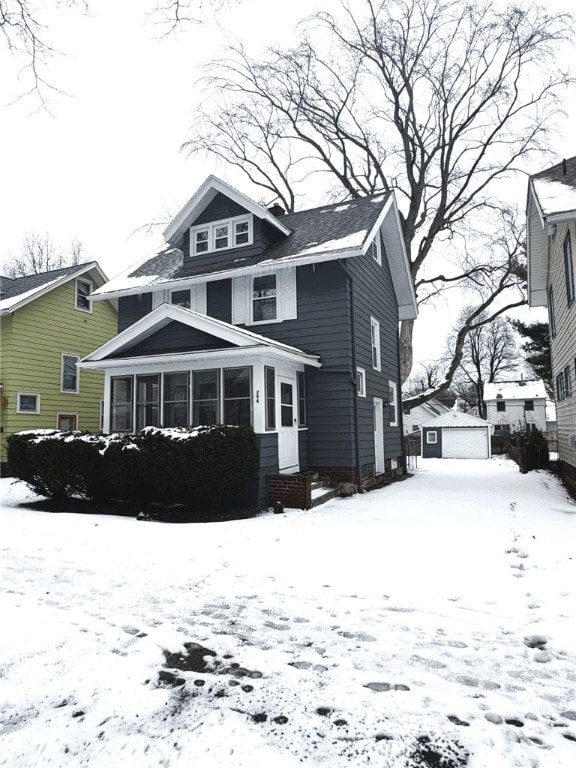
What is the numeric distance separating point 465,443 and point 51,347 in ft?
84.9

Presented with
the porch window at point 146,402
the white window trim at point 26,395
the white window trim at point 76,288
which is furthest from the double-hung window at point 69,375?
the porch window at point 146,402

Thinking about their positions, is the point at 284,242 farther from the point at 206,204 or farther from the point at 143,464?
the point at 143,464

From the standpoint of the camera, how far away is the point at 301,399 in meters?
11.0

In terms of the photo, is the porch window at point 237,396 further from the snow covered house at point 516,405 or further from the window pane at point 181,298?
the snow covered house at point 516,405

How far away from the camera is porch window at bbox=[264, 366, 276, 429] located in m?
9.34

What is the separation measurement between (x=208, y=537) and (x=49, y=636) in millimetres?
3163

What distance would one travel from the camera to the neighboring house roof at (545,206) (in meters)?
7.08

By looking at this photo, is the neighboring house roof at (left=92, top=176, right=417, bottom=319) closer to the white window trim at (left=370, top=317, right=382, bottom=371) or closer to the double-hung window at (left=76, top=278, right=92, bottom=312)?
the white window trim at (left=370, top=317, right=382, bottom=371)

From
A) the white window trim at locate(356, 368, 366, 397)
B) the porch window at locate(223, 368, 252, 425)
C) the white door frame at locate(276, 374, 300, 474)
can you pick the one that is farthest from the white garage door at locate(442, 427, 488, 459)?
the porch window at locate(223, 368, 252, 425)

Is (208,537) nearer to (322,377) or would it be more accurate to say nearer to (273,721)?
(273,721)

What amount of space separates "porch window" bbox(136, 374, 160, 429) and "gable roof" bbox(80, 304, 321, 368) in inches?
25.8

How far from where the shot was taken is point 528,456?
53.2 ft

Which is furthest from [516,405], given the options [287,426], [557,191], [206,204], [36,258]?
[36,258]

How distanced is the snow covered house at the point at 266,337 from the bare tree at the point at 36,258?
2113 cm
